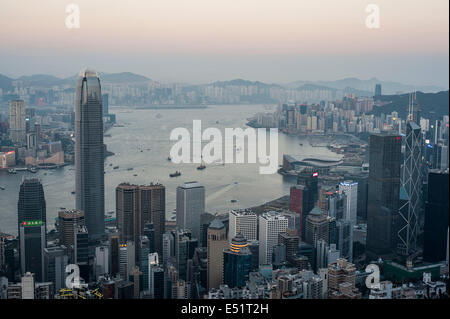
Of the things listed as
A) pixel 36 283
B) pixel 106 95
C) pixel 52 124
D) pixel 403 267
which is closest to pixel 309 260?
pixel 403 267

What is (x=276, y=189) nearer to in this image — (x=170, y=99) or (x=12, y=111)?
(x=170, y=99)

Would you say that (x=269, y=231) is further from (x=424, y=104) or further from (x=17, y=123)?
(x=17, y=123)

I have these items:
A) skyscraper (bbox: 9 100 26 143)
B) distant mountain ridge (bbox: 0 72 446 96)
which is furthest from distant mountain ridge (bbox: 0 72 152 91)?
skyscraper (bbox: 9 100 26 143)

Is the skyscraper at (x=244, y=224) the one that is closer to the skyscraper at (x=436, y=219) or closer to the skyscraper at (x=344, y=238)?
the skyscraper at (x=344, y=238)

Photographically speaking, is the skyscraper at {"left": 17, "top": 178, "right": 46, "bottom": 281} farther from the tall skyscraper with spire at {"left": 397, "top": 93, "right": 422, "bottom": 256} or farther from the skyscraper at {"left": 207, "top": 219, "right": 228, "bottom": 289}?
the tall skyscraper with spire at {"left": 397, "top": 93, "right": 422, "bottom": 256}

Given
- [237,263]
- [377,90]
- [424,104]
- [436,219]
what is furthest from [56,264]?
[424,104]
